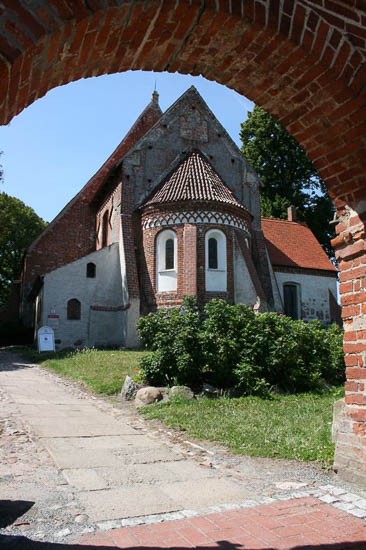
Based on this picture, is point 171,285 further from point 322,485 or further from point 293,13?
point 293,13

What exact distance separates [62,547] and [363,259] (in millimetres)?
3666

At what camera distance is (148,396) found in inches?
366

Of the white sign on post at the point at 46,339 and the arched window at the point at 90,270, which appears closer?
the white sign on post at the point at 46,339

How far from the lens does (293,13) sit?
346 centimetres

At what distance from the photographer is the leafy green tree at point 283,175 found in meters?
37.1

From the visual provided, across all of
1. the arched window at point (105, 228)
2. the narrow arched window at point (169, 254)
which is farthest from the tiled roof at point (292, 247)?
the arched window at point (105, 228)

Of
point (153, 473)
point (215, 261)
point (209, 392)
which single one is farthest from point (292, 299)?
point (153, 473)

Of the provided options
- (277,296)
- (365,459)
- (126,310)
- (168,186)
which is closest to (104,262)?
(126,310)

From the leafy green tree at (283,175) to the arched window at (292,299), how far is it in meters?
12.1

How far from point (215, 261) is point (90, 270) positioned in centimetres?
643

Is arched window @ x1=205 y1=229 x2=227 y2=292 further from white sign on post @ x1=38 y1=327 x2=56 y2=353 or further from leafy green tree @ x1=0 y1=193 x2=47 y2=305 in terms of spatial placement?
leafy green tree @ x1=0 y1=193 x2=47 y2=305

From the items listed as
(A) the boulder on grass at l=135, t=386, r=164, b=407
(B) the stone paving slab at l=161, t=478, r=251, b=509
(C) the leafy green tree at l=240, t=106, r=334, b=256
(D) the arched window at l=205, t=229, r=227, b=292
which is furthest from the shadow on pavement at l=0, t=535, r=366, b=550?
(C) the leafy green tree at l=240, t=106, r=334, b=256

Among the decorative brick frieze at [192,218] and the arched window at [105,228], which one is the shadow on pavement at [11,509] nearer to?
the decorative brick frieze at [192,218]

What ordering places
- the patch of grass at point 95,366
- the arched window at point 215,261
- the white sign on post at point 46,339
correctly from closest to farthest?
1. the patch of grass at point 95,366
2. the white sign on post at point 46,339
3. the arched window at point 215,261
